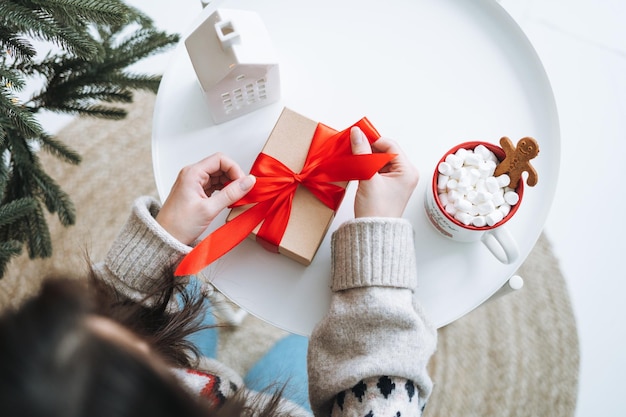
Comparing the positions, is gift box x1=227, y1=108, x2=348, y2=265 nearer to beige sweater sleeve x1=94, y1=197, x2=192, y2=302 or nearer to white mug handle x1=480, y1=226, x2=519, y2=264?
beige sweater sleeve x1=94, y1=197, x2=192, y2=302

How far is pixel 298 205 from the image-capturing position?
29.2 inches

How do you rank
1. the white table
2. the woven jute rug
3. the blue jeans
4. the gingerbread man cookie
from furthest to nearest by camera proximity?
the woven jute rug → the blue jeans → the white table → the gingerbread man cookie

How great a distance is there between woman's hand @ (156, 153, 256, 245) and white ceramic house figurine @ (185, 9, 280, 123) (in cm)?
10

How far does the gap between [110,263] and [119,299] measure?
56 mm

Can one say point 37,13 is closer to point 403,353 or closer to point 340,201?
point 340,201

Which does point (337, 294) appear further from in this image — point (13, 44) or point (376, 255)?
point (13, 44)

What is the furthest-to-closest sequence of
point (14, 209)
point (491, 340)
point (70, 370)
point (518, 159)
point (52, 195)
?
point (491, 340), point (52, 195), point (14, 209), point (518, 159), point (70, 370)

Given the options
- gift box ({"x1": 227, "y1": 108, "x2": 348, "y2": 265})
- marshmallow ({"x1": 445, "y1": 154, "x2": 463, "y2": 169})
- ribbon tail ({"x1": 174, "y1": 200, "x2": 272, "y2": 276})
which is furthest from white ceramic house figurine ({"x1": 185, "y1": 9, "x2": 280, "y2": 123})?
marshmallow ({"x1": 445, "y1": 154, "x2": 463, "y2": 169})

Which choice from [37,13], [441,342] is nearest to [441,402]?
[441,342]

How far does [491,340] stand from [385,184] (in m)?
0.75

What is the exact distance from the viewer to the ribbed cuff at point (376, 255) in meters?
0.70

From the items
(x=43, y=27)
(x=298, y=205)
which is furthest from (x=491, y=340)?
(x=43, y=27)

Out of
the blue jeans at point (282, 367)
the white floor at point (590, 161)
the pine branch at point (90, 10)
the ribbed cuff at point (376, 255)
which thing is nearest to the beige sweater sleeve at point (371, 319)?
the ribbed cuff at point (376, 255)

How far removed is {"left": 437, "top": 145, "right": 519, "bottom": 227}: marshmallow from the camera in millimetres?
680
